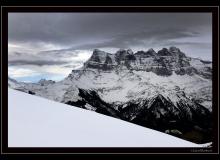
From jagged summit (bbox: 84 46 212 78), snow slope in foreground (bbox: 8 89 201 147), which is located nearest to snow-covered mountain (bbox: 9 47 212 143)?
jagged summit (bbox: 84 46 212 78)

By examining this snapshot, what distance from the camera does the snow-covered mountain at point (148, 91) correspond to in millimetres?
4211

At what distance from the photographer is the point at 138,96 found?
189 inches

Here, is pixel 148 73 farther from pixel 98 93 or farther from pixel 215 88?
pixel 215 88

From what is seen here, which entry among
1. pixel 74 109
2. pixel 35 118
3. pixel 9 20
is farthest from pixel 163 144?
pixel 9 20

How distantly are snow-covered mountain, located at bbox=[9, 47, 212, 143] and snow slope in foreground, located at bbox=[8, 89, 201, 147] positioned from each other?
0.56ft

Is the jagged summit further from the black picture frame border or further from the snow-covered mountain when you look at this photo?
the black picture frame border

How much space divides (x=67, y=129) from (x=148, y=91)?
45.4 inches

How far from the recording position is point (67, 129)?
4203mm

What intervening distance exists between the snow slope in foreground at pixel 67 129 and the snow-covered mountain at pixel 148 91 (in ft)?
0.56
